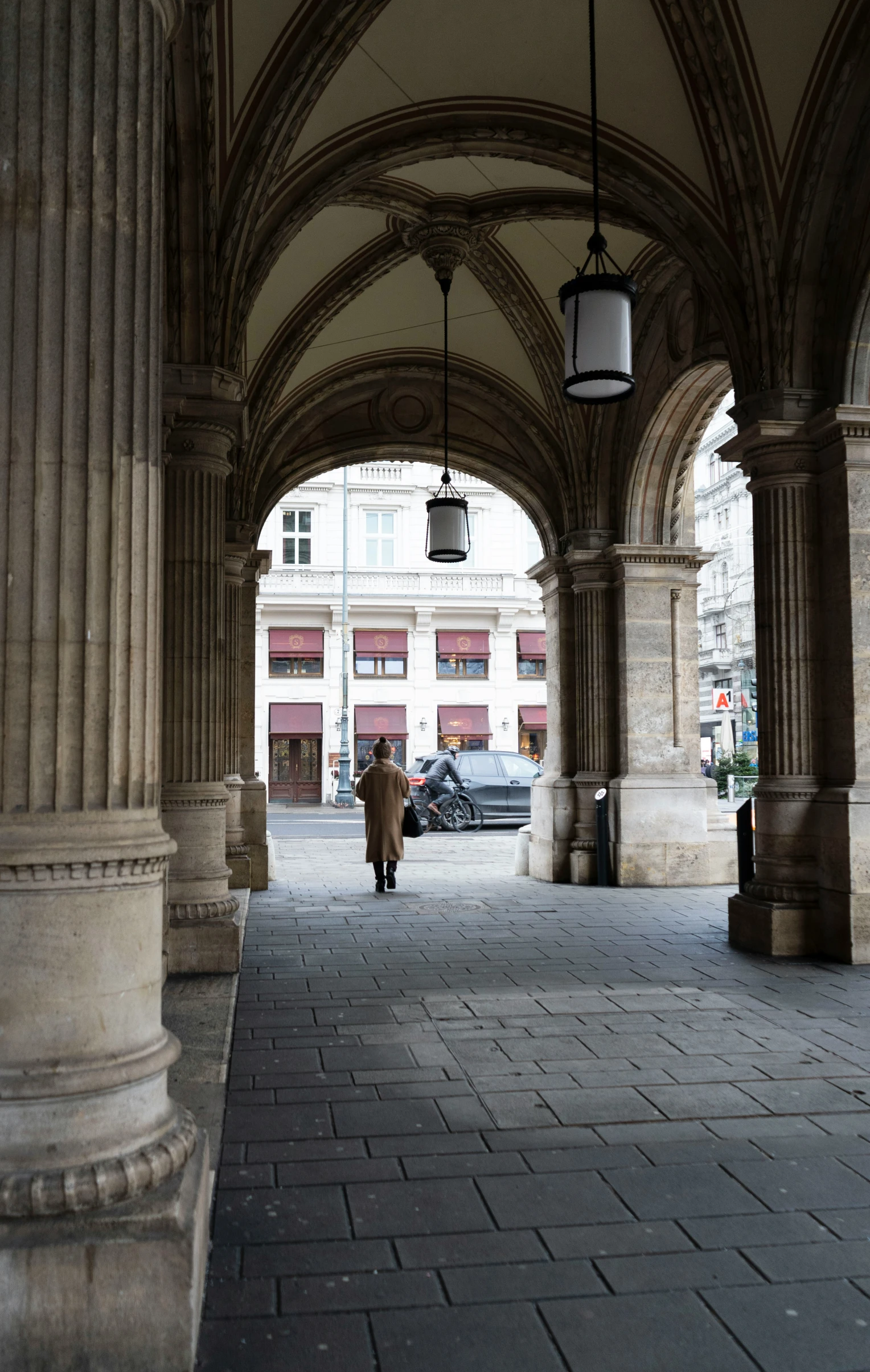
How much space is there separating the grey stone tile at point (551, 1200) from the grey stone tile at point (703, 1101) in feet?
2.62

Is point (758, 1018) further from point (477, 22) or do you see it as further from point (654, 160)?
point (477, 22)

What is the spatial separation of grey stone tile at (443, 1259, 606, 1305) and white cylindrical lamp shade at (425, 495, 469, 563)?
9.28 m

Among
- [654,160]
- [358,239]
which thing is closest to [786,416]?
[654,160]

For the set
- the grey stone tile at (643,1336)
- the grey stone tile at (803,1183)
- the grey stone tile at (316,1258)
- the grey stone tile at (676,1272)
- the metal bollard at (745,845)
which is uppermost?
the metal bollard at (745,845)

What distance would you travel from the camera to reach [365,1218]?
11.3ft

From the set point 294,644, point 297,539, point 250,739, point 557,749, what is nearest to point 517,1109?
point 557,749

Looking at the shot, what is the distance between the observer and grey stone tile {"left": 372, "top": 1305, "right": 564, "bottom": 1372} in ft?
8.60

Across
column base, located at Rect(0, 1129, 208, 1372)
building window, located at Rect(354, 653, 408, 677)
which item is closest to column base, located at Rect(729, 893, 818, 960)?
column base, located at Rect(0, 1129, 208, 1372)

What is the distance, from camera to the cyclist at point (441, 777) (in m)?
20.4

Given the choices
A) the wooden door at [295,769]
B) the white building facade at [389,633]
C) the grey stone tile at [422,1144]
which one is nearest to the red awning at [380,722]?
the white building facade at [389,633]

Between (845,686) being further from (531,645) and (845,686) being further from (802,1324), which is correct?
(531,645)

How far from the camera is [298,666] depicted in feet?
116

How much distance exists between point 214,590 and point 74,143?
5.12 metres

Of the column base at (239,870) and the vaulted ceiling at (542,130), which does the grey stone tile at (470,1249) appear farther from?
the column base at (239,870)
